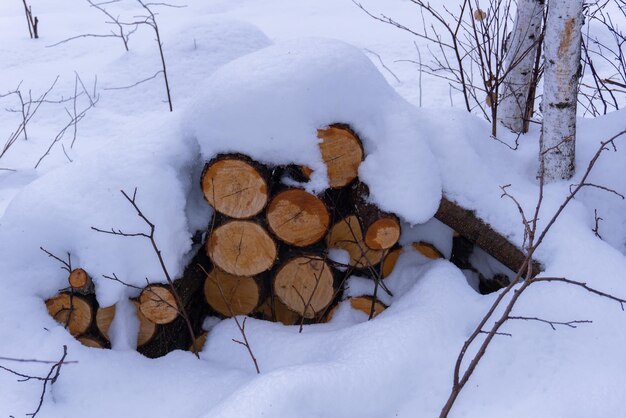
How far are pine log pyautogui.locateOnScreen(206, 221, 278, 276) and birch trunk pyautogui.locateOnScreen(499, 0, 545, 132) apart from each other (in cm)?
169

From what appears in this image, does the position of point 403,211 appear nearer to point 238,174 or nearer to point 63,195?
point 238,174

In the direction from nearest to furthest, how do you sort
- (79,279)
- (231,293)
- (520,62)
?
(79,279) < (231,293) < (520,62)

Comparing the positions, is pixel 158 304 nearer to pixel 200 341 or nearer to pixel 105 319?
pixel 105 319

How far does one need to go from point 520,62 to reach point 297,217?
71.6 inches

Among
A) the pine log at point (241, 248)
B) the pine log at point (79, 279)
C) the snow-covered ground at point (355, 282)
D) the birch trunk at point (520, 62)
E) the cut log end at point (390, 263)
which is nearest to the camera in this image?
the snow-covered ground at point (355, 282)

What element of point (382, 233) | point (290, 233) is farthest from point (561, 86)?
point (290, 233)

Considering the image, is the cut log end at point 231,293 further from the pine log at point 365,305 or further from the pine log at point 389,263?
the pine log at point 389,263

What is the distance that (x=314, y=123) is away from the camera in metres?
2.26

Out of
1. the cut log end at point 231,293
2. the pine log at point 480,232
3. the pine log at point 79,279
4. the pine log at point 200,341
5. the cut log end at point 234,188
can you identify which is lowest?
the pine log at point 200,341

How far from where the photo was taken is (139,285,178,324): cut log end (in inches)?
88.1

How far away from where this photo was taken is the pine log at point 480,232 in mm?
2395

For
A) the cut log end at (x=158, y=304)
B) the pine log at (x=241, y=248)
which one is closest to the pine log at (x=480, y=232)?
the pine log at (x=241, y=248)

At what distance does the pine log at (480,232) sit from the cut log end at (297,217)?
1.68 ft

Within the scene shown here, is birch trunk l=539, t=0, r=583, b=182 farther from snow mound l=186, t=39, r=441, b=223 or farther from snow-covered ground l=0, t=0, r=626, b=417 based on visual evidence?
snow mound l=186, t=39, r=441, b=223
